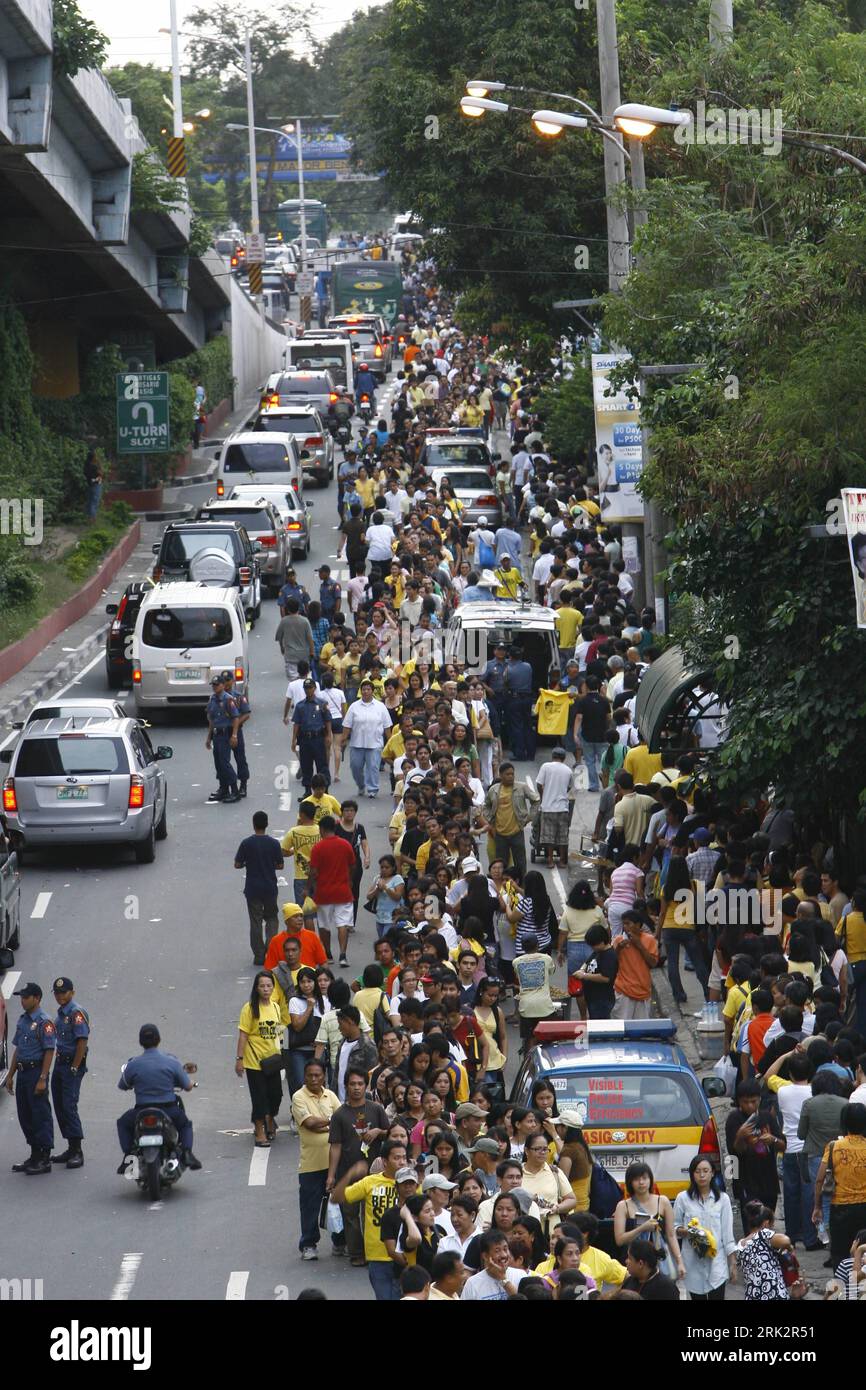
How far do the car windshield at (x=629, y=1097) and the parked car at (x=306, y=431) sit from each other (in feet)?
122

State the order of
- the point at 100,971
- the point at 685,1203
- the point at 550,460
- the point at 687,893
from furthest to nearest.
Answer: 1. the point at 550,460
2. the point at 100,971
3. the point at 687,893
4. the point at 685,1203

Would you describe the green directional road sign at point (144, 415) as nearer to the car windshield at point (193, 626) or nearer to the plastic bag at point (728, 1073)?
the car windshield at point (193, 626)

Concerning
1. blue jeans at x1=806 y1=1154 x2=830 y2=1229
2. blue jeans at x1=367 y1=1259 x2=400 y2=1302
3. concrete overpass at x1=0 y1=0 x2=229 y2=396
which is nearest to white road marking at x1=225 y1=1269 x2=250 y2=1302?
blue jeans at x1=367 y1=1259 x2=400 y2=1302

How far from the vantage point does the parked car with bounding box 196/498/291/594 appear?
3756 cm

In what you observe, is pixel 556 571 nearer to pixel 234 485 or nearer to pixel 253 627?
pixel 253 627

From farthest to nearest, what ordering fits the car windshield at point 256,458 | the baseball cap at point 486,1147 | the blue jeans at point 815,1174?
the car windshield at point 256,458, the blue jeans at point 815,1174, the baseball cap at point 486,1147

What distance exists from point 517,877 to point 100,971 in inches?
154

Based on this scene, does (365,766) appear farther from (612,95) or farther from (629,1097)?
(629,1097)

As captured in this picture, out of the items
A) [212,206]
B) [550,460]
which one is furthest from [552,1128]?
[212,206]

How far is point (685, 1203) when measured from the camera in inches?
440

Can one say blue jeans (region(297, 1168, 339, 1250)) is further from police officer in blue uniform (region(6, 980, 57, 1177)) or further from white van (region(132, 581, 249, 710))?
white van (region(132, 581, 249, 710))

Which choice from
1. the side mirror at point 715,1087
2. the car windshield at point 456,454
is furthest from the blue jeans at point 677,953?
the car windshield at point 456,454

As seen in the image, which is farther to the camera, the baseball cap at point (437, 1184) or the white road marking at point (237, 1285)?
the white road marking at point (237, 1285)

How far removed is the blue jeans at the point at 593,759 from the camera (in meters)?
24.9
